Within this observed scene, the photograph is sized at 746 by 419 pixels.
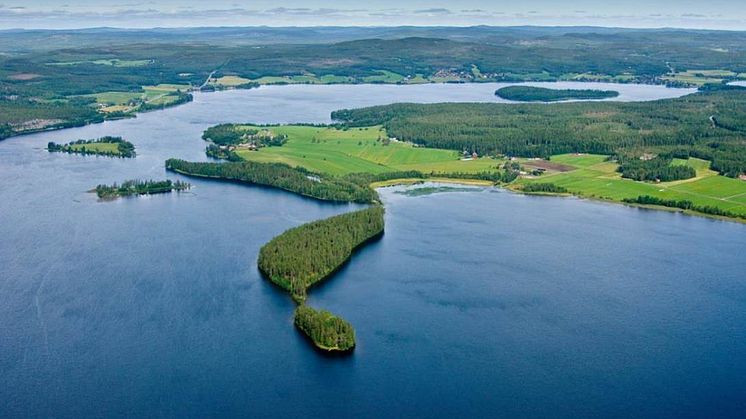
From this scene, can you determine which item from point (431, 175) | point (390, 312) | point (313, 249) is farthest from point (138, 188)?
point (390, 312)

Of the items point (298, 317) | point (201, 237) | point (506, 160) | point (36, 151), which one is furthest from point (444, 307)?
point (36, 151)

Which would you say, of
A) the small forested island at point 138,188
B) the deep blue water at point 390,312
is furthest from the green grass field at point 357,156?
the small forested island at point 138,188

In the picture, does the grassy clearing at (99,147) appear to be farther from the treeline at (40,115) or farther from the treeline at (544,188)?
the treeline at (544,188)

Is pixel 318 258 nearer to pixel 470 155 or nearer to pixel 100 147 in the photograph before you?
pixel 470 155

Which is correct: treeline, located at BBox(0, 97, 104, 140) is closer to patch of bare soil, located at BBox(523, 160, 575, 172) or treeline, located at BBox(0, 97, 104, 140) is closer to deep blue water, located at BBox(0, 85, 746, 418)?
deep blue water, located at BBox(0, 85, 746, 418)

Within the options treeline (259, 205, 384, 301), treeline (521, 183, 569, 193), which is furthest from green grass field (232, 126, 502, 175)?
treeline (259, 205, 384, 301)

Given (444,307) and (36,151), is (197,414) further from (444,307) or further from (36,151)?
(36,151)
